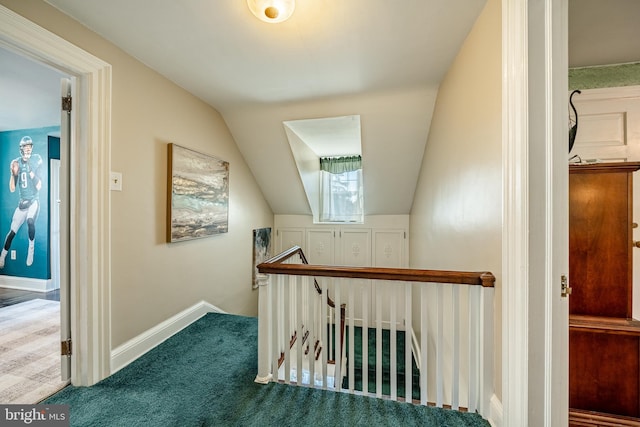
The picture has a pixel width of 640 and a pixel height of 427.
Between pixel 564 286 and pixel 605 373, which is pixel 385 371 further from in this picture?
pixel 564 286

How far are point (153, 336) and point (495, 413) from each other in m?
2.28

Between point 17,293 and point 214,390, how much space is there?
3.88 metres

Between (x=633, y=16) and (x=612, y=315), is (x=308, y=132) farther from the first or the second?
(x=612, y=315)

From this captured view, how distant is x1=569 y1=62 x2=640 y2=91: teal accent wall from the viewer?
1.65 meters

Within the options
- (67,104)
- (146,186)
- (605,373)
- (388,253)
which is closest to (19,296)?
(146,186)

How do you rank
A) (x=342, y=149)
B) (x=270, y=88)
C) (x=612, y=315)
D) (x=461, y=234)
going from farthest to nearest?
(x=342, y=149)
(x=270, y=88)
(x=461, y=234)
(x=612, y=315)

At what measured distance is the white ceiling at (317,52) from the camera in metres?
1.36

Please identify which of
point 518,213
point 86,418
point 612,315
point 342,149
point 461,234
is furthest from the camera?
point 342,149

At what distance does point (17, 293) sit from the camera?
3.36m

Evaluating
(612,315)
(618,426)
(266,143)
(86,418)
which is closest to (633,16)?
(612,315)

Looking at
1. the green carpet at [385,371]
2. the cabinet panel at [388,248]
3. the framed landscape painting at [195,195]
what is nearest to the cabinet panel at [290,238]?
the cabinet panel at [388,248]

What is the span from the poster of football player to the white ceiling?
0.58 metres

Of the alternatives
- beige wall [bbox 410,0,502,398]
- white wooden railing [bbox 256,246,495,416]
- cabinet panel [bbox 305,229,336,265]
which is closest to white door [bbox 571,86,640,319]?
beige wall [bbox 410,0,502,398]

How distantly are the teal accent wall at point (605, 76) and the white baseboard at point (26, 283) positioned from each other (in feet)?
20.0
